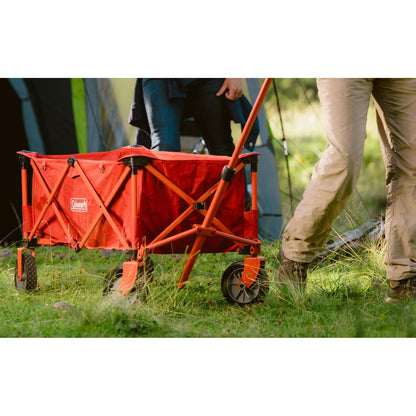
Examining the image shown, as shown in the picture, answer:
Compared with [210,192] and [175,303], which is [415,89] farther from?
[175,303]

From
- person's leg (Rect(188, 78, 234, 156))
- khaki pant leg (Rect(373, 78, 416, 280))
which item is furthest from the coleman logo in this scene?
khaki pant leg (Rect(373, 78, 416, 280))

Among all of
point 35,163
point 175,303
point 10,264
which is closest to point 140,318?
point 175,303

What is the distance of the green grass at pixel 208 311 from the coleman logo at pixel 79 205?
0.40 m

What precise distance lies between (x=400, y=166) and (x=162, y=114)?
4.78ft

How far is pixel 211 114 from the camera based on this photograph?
3.71m

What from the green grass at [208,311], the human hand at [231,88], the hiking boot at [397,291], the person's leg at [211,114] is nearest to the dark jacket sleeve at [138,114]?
the person's leg at [211,114]

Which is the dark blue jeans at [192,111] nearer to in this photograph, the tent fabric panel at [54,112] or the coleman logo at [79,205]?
the coleman logo at [79,205]

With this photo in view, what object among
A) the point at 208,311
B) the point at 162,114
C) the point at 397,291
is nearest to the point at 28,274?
the point at 208,311

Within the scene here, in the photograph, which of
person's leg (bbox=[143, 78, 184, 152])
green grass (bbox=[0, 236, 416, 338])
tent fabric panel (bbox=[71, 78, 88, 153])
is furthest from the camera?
tent fabric panel (bbox=[71, 78, 88, 153])

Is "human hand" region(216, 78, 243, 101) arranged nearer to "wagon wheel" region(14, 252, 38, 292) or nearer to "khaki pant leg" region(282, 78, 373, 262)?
"khaki pant leg" region(282, 78, 373, 262)

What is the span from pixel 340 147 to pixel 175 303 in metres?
0.99

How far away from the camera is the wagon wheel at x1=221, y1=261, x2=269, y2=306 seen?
2.74 metres

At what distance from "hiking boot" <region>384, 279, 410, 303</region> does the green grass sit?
62 millimetres

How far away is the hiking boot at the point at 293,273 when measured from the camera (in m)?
2.62
